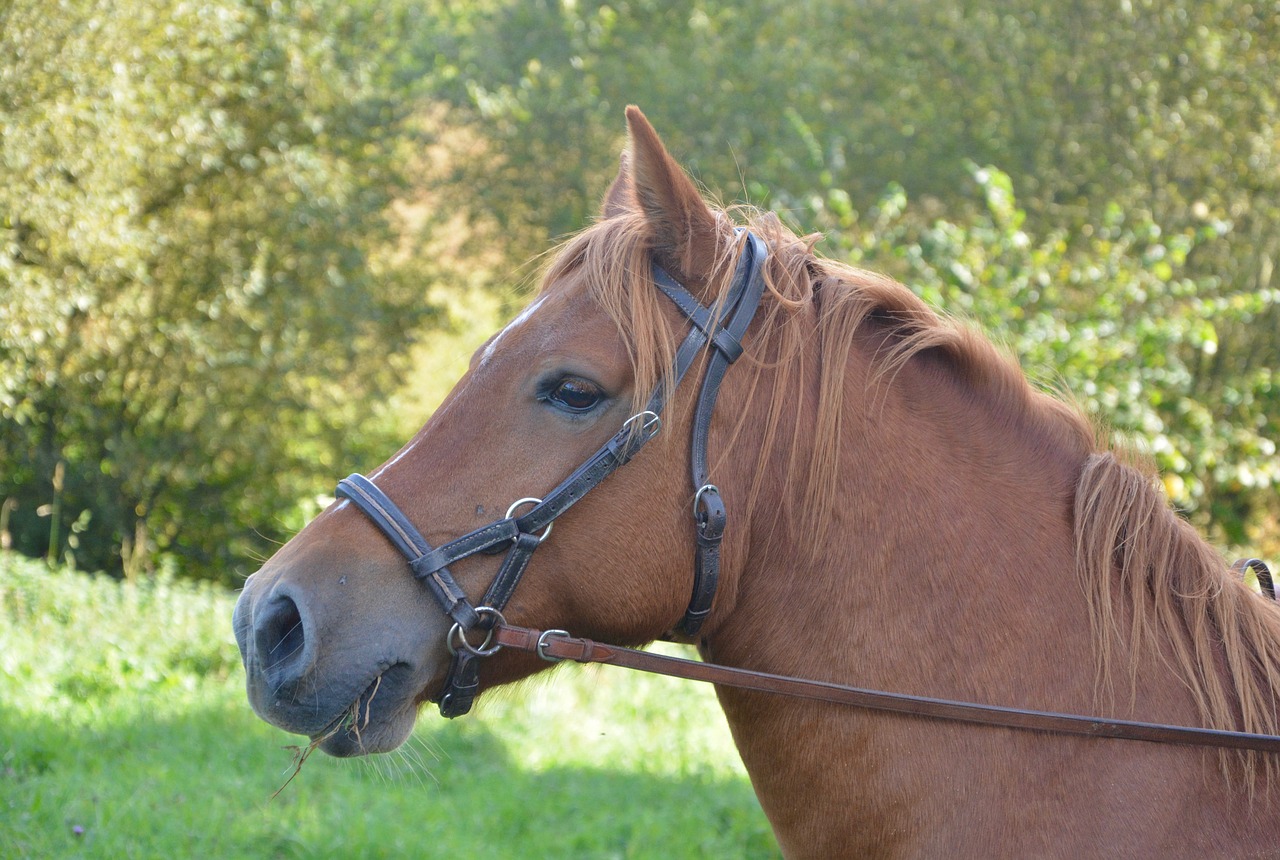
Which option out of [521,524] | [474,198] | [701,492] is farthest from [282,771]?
[474,198]

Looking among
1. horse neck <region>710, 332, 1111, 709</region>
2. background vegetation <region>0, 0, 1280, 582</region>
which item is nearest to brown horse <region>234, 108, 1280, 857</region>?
horse neck <region>710, 332, 1111, 709</region>

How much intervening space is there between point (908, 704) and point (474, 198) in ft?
44.9

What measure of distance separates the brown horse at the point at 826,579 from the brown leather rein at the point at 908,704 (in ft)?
0.11

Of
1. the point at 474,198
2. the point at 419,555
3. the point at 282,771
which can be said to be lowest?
the point at 282,771

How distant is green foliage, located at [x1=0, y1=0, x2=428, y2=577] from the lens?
329 inches

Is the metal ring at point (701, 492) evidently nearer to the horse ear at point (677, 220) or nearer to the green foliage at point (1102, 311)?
the horse ear at point (677, 220)

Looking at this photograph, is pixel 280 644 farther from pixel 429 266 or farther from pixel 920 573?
pixel 429 266

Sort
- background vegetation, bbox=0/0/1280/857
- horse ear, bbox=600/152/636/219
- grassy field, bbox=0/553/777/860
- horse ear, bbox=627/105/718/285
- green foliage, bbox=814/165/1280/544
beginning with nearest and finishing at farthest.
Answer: horse ear, bbox=627/105/718/285 → horse ear, bbox=600/152/636/219 → grassy field, bbox=0/553/777/860 → background vegetation, bbox=0/0/1280/857 → green foliage, bbox=814/165/1280/544

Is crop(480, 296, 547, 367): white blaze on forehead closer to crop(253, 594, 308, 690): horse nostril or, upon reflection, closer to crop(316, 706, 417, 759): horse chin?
crop(253, 594, 308, 690): horse nostril

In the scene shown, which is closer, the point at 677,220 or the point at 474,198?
the point at 677,220

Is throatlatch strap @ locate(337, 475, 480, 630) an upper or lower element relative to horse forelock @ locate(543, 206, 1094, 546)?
lower

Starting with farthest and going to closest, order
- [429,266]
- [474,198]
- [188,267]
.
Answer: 1. [474,198]
2. [429,266]
3. [188,267]

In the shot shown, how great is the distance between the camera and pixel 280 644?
181cm

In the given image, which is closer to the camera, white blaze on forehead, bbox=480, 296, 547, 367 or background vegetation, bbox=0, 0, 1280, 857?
white blaze on forehead, bbox=480, 296, 547, 367
